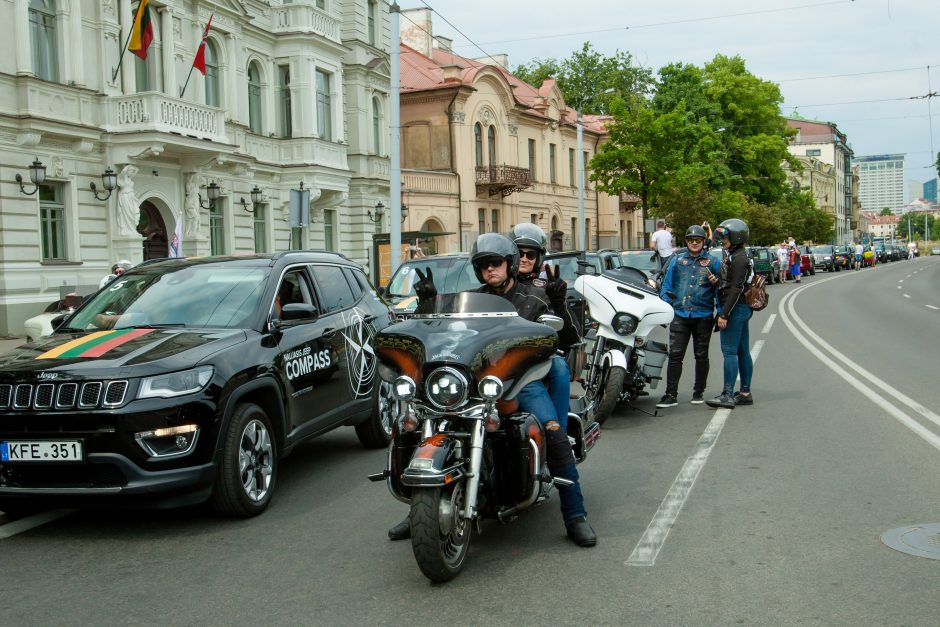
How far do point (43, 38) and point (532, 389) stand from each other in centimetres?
2012

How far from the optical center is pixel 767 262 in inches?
1780

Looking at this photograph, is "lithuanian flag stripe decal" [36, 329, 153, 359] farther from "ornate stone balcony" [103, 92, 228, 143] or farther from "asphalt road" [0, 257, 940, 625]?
"ornate stone balcony" [103, 92, 228, 143]

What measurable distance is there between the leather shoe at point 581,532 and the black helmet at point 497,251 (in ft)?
4.65

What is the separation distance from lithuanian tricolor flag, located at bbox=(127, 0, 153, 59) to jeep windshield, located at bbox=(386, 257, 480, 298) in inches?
412

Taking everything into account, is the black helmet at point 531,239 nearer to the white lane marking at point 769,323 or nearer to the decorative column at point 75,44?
the white lane marking at point 769,323

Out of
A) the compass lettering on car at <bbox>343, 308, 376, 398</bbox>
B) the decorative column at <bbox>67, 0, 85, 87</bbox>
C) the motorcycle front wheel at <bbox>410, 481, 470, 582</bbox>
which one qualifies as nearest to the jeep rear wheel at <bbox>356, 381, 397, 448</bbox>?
the compass lettering on car at <bbox>343, 308, 376, 398</bbox>

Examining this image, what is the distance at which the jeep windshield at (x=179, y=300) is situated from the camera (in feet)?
21.9

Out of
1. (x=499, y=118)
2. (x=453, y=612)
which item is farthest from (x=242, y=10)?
(x=453, y=612)

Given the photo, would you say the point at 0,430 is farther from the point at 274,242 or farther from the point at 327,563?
the point at 274,242

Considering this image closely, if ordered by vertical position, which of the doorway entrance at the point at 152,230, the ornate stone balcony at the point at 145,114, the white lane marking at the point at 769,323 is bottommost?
the white lane marking at the point at 769,323

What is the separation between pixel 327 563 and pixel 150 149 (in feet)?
65.8

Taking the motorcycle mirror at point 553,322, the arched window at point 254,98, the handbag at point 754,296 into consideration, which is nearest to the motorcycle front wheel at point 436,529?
the motorcycle mirror at point 553,322

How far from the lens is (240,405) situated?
6074 mm

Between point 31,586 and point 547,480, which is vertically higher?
point 547,480
